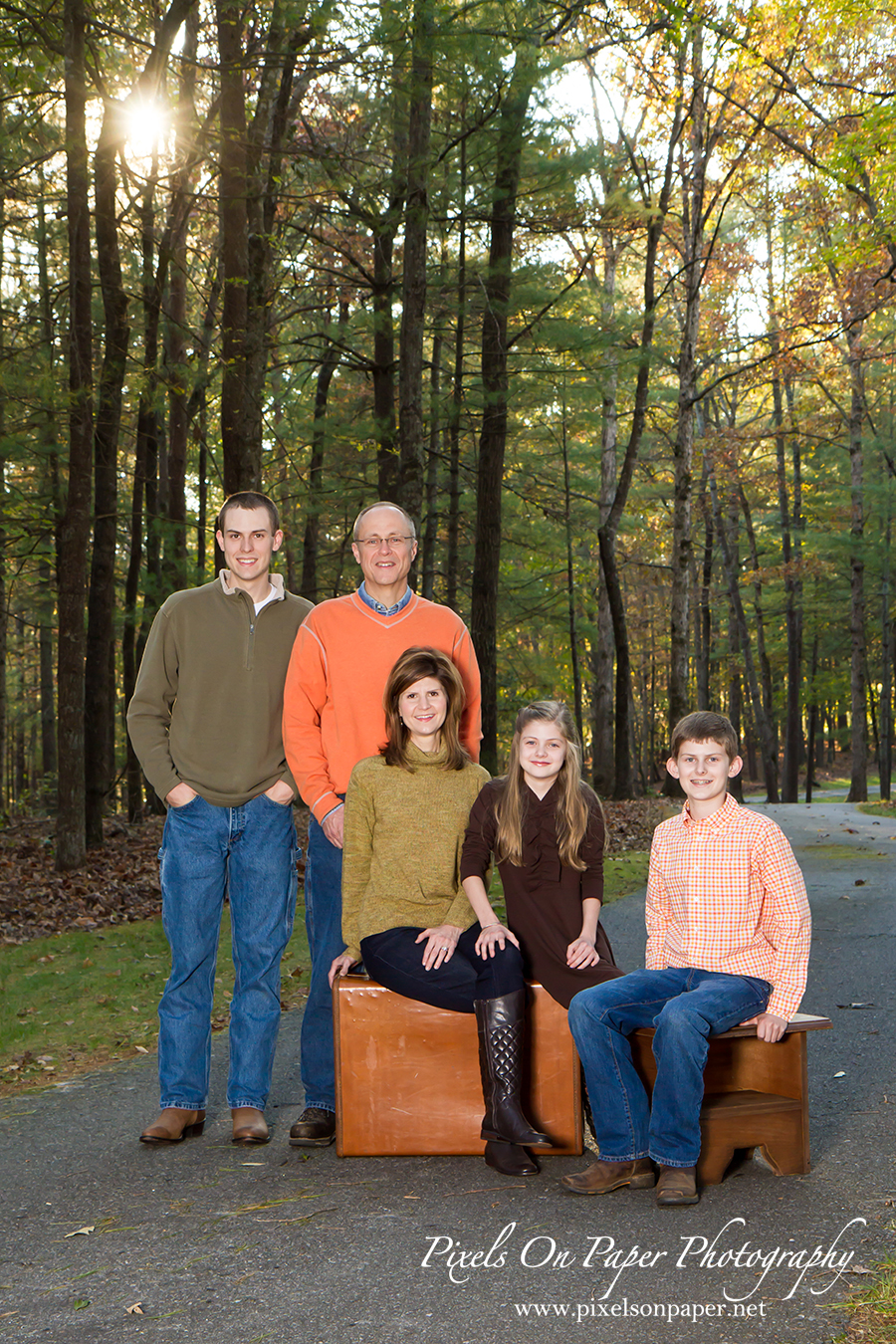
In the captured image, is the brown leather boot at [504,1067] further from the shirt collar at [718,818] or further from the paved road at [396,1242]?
the shirt collar at [718,818]

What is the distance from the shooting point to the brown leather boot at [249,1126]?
4.35 metres

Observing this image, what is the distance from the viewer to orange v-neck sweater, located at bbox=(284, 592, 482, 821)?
4.52 meters

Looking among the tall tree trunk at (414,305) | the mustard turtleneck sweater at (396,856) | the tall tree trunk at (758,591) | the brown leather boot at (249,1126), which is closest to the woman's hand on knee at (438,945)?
the mustard turtleneck sweater at (396,856)

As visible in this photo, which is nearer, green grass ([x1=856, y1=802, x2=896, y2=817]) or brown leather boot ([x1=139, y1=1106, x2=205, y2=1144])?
brown leather boot ([x1=139, y1=1106, x2=205, y2=1144])

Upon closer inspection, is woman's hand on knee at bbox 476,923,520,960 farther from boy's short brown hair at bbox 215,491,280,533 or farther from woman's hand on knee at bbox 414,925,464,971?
boy's short brown hair at bbox 215,491,280,533

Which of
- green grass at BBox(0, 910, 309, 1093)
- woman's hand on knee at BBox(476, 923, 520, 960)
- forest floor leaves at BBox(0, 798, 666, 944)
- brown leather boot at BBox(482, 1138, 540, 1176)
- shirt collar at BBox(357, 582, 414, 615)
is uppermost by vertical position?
shirt collar at BBox(357, 582, 414, 615)

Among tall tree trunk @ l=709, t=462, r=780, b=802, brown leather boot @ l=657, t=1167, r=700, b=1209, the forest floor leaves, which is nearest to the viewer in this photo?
brown leather boot @ l=657, t=1167, r=700, b=1209

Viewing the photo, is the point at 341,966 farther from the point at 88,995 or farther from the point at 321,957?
Answer: the point at 88,995

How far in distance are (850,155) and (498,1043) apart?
48.3 ft

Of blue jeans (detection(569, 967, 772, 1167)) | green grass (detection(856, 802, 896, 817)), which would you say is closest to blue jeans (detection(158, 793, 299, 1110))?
blue jeans (detection(569, 967, 772, 1167))

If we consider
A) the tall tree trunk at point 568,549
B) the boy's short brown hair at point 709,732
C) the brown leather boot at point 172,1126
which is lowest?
the brown leather boot at point 172,1126

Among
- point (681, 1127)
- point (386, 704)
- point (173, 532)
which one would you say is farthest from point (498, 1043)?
point (173, 532)

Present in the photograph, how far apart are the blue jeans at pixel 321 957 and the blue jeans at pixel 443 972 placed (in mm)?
364

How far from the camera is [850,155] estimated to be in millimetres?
14883
